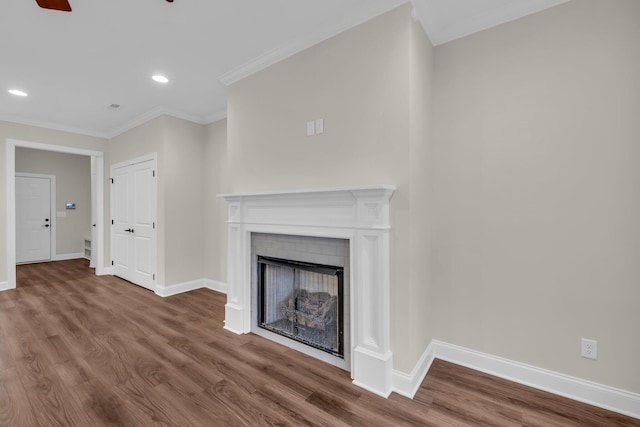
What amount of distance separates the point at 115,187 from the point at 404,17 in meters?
5.42

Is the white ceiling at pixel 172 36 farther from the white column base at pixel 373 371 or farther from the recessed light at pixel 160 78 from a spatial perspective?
the white column base at pixel 373 371

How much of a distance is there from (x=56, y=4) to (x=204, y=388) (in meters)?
2.89

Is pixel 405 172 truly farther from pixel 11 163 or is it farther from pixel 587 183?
pixel 11 163

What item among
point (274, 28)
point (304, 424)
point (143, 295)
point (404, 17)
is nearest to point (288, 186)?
point (274, 28)

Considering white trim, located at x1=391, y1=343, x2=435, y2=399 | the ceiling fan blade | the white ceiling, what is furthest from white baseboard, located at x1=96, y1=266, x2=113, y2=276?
white trim, located at x1=391, y1=343, x2=435, y2=399

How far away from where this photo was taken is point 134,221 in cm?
467

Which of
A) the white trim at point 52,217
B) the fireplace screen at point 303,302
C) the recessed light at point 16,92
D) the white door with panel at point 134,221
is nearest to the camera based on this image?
the fireplace screen at point 303,302

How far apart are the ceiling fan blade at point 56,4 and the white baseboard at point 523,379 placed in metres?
3.47

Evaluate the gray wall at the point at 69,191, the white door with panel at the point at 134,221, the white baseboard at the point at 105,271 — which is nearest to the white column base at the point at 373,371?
the white door with panel at the point at 134,221

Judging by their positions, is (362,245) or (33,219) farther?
(33,219)

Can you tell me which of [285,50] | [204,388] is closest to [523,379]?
[204,388]

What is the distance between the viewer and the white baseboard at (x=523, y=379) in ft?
5.81

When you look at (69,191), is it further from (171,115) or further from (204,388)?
(204,388)

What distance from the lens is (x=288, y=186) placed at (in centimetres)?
259
